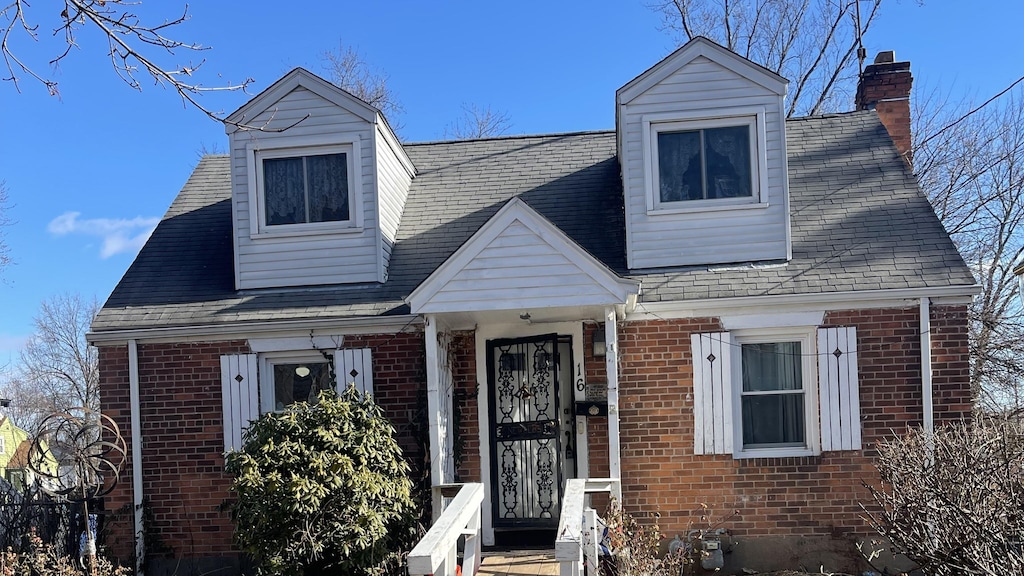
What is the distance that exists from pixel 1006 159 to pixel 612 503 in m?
13.4

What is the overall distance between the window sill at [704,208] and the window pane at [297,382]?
4.07m

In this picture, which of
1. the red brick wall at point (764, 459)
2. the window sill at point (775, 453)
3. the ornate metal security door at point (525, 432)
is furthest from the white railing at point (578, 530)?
the window sill at point (775, 453)

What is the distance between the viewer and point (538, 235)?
26.2 feet

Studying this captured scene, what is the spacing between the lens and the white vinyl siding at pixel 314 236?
9.75m

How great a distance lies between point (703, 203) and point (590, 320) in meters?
1.80

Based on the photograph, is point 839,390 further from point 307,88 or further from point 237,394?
point 307,88

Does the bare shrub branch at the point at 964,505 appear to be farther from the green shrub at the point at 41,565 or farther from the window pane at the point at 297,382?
the green shrub at the point at 41,565

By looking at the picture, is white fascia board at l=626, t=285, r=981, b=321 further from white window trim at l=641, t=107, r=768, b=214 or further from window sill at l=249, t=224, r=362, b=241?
window sill at l=249, t=224, r=362, b=241

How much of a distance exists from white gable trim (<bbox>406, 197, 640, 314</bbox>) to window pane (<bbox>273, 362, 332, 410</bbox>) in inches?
78.0

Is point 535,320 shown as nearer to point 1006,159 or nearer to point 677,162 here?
point 677,162

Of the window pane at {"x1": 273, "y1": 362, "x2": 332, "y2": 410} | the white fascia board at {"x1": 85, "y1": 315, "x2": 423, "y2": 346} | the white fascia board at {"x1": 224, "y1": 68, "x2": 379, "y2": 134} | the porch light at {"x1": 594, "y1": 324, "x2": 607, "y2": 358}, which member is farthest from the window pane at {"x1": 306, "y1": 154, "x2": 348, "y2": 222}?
the porch light at {"x1": 594, "y1": 324, "x2": 607, "y2": 358}

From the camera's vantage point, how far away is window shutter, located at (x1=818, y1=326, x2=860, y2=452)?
855 cm

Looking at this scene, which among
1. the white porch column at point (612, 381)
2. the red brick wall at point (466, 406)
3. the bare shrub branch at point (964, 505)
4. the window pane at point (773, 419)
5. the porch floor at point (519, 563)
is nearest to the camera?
the bare shrub branch at point (964, 505)

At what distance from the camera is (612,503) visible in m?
7.82
